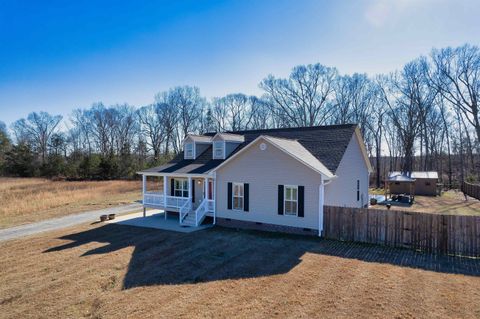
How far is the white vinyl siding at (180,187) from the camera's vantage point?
19.6 metres

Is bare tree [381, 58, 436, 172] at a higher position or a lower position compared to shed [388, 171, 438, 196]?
higher

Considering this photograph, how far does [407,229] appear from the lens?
39.9 ft

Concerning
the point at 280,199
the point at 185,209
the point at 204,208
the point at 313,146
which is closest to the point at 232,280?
the point at 280,199

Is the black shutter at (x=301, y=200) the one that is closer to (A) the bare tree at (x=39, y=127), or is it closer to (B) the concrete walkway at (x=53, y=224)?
(B) the concrete walkway at (x=53, y=224)

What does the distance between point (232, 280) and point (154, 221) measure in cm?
1111

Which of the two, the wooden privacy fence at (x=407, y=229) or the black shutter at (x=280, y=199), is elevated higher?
the black shutter at (x=280, y=199)

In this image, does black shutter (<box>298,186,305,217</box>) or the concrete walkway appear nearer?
black shutter (<box>298,186,305,217</box>)

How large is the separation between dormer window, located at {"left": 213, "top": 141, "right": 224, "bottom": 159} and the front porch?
6.31 feet

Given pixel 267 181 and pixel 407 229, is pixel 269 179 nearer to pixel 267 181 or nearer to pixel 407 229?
pixel 267 181

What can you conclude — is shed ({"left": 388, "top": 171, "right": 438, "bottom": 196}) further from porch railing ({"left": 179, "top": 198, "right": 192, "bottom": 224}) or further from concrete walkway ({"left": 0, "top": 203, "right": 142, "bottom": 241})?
concrete walkway ({"left": 0, "top": 203, "right": 142, "bottom": 241})

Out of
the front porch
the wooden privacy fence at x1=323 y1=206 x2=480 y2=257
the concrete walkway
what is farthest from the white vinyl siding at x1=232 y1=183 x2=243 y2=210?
the concrete walkway

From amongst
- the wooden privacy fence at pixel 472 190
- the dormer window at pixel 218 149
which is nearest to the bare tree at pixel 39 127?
the dormer window at pixel 218 149

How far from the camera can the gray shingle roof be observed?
54.1 feet

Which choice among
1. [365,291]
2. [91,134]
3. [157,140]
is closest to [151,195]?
[365,291]
